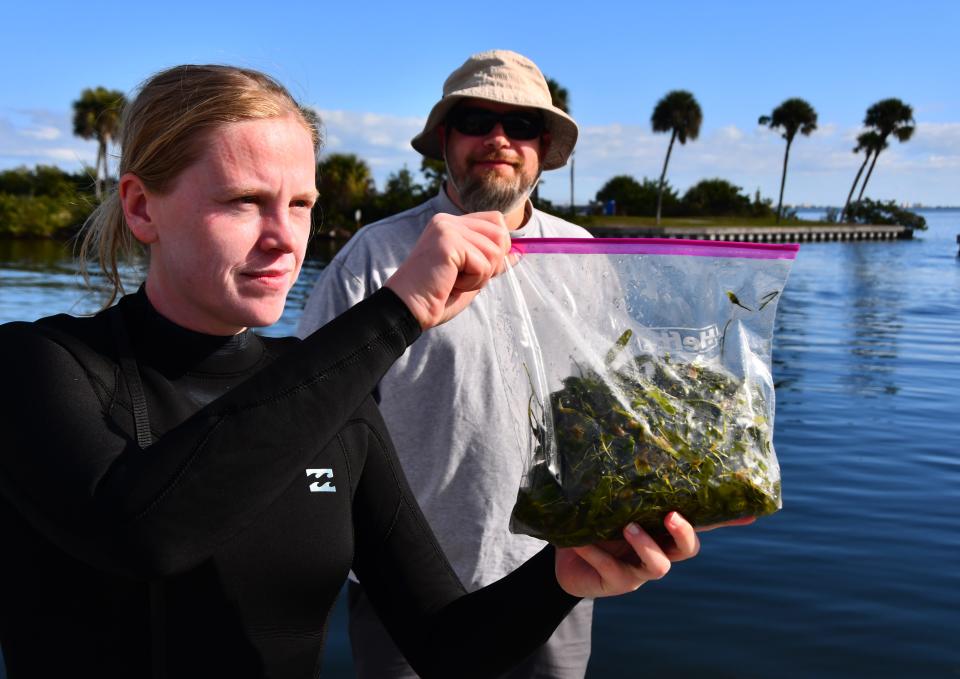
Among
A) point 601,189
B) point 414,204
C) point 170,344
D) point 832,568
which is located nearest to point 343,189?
point 414,204

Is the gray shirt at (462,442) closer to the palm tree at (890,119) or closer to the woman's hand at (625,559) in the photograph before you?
the woman's hand at (625,559)

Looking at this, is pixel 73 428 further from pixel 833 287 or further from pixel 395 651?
pixel 833 287

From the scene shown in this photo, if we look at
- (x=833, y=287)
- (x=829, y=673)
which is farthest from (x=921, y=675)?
(x=833, y=287)

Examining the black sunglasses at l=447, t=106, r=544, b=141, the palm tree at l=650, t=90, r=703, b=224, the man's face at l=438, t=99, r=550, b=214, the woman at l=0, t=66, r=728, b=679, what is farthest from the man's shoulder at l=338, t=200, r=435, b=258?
the palm tree at l=650, t=90, r=703, b=224

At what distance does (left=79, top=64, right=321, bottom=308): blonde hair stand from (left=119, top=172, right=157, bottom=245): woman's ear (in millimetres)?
27

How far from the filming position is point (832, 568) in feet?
25.0

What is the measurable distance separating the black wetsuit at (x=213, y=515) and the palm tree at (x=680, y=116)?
3311 inches

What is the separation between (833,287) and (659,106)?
52.6 meters

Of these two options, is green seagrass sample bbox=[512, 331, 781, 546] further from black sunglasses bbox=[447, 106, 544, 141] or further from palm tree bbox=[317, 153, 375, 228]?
palm tree bbox=[317, 153, 375, 228]

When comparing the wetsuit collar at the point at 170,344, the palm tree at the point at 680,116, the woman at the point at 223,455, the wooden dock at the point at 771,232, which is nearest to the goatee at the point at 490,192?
the woman at the point at 223,455

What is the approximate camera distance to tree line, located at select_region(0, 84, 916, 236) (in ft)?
206

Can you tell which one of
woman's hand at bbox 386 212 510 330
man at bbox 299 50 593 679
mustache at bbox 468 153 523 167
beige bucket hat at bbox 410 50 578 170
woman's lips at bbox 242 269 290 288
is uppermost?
beige bucket hat at bbox 410 50 578 170

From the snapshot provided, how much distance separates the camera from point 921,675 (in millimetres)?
5957

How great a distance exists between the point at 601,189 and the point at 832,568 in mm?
84701
